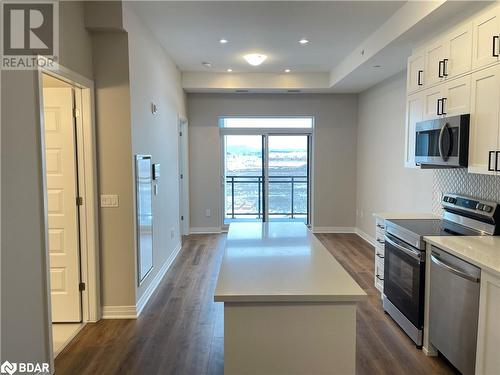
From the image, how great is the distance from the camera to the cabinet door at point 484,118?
2447 mm

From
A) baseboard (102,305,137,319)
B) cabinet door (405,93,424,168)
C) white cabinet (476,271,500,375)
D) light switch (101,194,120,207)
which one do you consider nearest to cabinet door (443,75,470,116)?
cabinet door (405,93,424,168)

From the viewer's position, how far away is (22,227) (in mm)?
2174

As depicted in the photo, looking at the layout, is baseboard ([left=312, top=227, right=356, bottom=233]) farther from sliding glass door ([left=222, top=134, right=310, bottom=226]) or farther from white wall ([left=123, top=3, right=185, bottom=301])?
white wall ([left=123, top=3, right=185, bottom=301])

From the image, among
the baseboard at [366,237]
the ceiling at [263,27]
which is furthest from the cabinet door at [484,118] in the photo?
the baseboard at [366,237]

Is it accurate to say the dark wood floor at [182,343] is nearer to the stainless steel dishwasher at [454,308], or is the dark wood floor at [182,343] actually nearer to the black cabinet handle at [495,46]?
the stainless steel dishwasher at [454,308]

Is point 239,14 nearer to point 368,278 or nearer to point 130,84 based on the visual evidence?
point 130,84

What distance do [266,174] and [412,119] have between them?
12.4 ft

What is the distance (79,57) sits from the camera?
117 inches

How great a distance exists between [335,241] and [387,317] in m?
3.03

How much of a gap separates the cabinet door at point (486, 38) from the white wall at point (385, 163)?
1.71 m

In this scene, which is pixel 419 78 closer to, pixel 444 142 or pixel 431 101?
pixel 431 101

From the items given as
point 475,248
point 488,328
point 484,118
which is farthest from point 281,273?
point 484,118

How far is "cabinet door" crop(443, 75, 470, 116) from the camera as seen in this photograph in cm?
276

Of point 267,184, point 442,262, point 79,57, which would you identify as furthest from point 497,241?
point 267,184
